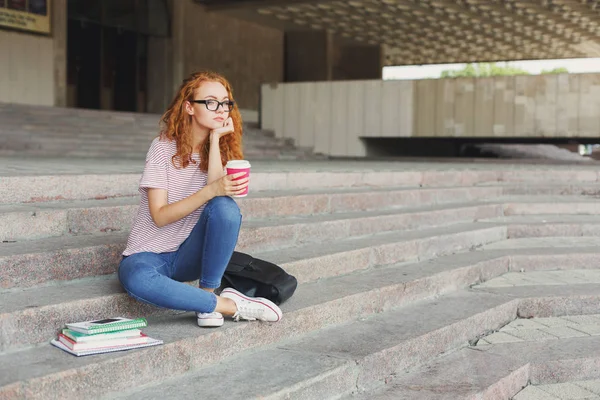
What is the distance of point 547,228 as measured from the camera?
653cm

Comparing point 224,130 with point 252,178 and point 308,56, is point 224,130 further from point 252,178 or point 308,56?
point 308,56

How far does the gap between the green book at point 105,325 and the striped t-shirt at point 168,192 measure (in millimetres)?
404

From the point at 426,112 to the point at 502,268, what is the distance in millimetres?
8909

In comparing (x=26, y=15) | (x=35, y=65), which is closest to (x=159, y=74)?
(x=35, y=65)

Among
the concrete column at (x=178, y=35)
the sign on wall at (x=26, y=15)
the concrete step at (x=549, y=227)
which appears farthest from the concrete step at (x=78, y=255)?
the concrete column at (x=178, y=35)

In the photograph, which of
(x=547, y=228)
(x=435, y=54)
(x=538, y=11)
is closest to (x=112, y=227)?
(x=547, y=228)

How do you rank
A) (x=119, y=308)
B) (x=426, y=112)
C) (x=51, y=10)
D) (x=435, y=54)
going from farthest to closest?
(x=435, y=54) → (x=51, y=10) → (x=426, y=112) → (x=119, y=308)

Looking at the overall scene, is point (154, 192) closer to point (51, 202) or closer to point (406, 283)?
point (51, 202)

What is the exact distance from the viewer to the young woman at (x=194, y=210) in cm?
313

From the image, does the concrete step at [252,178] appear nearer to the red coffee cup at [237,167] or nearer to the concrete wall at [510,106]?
the red coffee cup at [237,167]

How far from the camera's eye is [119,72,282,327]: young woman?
10.3 ft

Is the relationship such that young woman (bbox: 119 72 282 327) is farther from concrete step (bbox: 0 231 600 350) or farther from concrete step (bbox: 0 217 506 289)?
A: concrete step (bbox: 0 217 506 289)

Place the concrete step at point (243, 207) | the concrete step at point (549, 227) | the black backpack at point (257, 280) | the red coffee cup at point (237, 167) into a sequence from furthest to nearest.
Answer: the concrete step at point (549, 227) < the concrete step at point (243, 207) < the black backpack at point (257, 280) < the red coffee cup at point (237, 167)

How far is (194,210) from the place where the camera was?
10.6 feet
